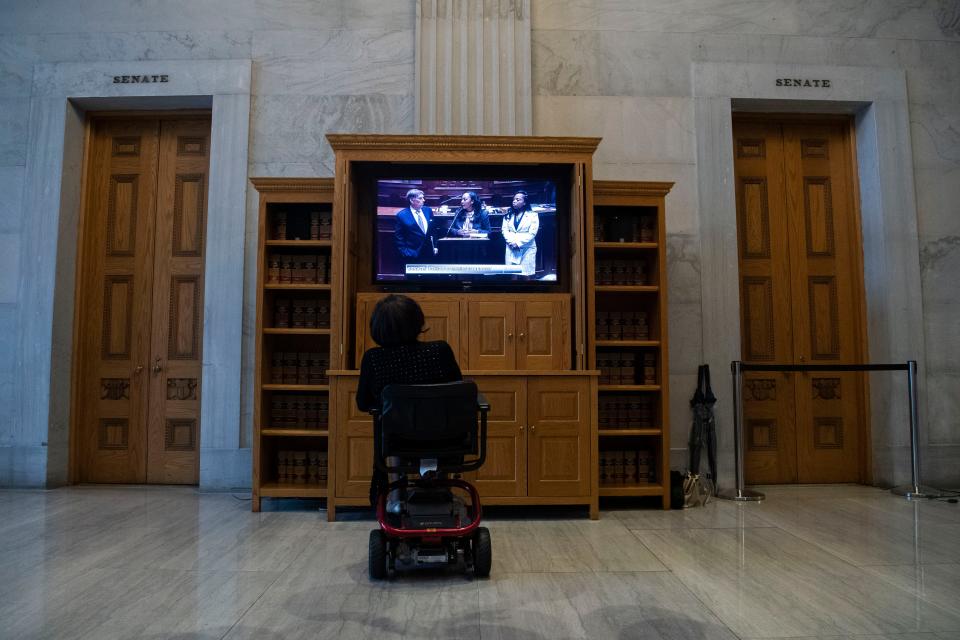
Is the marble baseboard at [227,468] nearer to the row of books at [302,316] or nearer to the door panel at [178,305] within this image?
the door panel at [178,305]

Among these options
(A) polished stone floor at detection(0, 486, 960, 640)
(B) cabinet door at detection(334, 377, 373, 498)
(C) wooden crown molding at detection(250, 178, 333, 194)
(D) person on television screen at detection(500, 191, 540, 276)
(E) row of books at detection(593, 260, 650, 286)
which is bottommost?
(A) polished stone floor at detection(0, 486, 960, 640)

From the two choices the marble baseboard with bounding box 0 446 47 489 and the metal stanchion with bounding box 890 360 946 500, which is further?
the marble baseboard with bounding box 0 446 47 489

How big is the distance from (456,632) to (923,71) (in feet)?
19.4

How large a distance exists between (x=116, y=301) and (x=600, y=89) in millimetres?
4390

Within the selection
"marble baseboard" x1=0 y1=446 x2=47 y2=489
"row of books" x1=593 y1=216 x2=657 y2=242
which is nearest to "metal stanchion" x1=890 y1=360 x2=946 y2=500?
"row of books" x1=593 y1=216 x2=657 y2=242

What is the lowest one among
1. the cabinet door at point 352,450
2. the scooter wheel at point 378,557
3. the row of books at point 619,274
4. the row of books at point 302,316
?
the scooter wheel at point 378,557

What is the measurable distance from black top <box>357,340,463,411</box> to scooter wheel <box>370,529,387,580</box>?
1.85 ft

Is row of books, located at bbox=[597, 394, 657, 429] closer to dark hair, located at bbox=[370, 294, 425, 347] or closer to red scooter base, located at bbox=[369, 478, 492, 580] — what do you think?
red scooter base, located at bbox=[369, 478, 492, 580]

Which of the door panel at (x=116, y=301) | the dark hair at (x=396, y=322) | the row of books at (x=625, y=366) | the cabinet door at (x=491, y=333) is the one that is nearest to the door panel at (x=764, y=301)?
the row of books at (x=625, y=366)

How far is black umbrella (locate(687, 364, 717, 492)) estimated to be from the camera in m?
4.72

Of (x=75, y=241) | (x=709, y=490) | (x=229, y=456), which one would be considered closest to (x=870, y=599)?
(x=709, y=490)

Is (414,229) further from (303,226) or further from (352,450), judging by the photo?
(352,450)

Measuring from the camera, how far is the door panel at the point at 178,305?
5.08 metres

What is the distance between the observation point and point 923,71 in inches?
209
